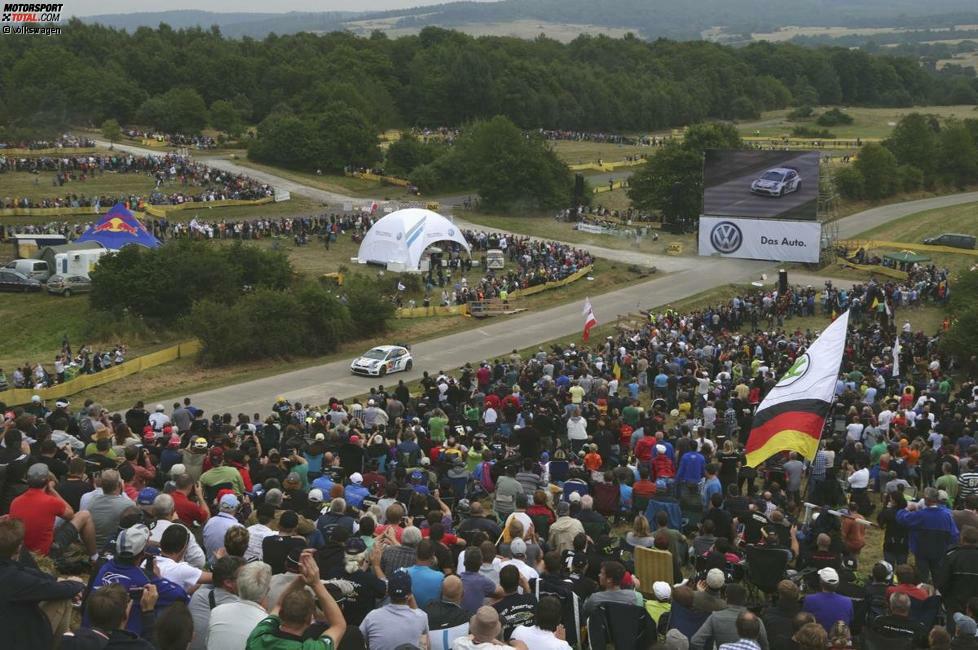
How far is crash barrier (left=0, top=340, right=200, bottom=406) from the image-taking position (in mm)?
33469

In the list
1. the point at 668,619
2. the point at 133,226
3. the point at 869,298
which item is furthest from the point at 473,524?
the point at 133,226

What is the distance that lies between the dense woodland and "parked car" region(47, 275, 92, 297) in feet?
150

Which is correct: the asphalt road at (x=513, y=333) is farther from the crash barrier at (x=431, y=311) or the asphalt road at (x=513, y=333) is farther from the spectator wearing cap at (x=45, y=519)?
the spectator wearing cap at (x=45, y=519)

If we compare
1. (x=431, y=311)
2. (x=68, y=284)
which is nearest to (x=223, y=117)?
(x=68, y=284)

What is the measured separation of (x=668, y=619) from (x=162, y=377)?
28951 millimetres

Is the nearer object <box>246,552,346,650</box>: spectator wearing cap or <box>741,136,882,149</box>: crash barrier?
<box>246,552,346,650</box>: spectator wearing cap

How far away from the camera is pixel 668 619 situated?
36.8 ft

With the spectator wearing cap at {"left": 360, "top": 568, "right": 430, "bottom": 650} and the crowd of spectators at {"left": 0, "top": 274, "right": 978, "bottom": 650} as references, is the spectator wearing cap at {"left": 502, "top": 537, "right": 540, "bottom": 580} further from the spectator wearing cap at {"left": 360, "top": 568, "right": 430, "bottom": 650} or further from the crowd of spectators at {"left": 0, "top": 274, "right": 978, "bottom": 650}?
the spectator wearing cap at {"left": 360, "top": 568, "right": 430, "bottom": 650}

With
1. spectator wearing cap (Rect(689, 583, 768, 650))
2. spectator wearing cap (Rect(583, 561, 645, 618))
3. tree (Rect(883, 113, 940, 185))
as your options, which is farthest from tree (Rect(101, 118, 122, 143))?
spectator wearing cap (Rect(689, 583, 768, 650))

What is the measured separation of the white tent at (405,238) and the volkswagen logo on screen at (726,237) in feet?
39.2

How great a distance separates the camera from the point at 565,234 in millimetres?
64750

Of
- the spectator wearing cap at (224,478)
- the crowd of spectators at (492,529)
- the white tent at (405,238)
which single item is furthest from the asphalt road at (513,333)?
the spectator wearing cap at (224,478)

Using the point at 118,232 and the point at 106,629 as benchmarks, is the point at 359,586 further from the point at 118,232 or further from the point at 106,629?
the point at 118,232

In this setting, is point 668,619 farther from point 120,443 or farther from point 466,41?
point 466,41
